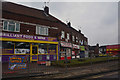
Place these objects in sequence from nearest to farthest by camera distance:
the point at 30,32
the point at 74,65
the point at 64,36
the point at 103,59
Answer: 1. the point at 74,65
2. the point at 103,59
3. the point at 30,32
4. the point at 64,36

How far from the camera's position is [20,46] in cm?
1641

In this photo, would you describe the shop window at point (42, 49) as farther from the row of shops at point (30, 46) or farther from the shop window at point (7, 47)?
the shop window at point (7, 47)

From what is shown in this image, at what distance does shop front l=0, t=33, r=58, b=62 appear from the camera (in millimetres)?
15027

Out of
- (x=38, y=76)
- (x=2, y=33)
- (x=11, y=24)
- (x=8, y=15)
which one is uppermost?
(x=8, y=15)

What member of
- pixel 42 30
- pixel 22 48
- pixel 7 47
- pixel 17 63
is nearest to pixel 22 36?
pixel 22 48

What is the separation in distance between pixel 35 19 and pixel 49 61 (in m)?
10.6

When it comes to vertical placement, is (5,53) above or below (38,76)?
above

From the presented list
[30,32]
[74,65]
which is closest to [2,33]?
[30,32]

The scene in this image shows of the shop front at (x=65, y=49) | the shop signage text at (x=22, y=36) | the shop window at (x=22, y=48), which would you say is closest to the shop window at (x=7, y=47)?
the shop window at (x=22, y=48)

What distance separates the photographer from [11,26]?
1620 centimetres

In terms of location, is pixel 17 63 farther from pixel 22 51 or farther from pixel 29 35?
pixel 29 35

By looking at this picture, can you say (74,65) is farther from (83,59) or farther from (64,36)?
(64,36)

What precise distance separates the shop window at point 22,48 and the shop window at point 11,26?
6.87 feet

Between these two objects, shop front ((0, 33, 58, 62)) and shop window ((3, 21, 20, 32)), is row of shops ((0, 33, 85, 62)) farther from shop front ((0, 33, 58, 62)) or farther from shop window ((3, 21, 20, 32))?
shop window ((3, 21, 20, 32))
